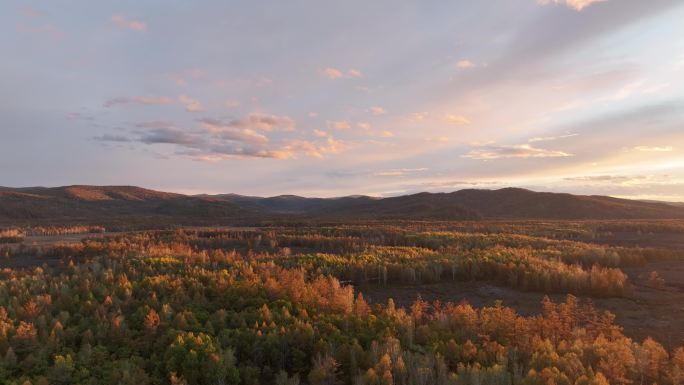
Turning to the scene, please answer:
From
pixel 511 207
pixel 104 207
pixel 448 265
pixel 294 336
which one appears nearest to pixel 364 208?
pixel 511 207

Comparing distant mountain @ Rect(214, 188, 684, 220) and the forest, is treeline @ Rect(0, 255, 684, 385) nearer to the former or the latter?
the forest

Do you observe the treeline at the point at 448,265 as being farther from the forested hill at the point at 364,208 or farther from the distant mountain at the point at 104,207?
the distant mountain at the point at 104,207

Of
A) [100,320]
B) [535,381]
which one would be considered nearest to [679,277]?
[535,381]

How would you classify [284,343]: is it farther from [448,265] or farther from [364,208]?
[364,208]

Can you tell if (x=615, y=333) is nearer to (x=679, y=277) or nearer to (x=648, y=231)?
(x=679, y=277)

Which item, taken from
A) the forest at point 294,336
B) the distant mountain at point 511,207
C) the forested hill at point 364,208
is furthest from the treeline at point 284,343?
the distant mountain at point 511,207

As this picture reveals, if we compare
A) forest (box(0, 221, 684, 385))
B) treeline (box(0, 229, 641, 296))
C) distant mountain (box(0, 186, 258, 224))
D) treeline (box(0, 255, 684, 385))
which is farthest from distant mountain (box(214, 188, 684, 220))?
treeline (box(0, 255, 684, 385))
